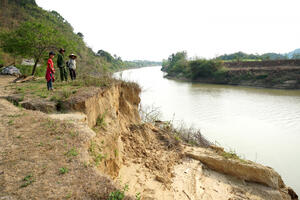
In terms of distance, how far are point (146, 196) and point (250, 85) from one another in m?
30.9

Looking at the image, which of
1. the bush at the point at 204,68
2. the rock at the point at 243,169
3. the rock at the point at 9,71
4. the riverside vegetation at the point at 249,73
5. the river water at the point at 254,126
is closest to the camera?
the rock at the point at 243,169

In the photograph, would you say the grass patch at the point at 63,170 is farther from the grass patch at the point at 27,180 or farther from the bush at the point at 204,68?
the bush at the point at 204,68

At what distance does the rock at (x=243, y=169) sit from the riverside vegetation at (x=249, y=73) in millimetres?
26210

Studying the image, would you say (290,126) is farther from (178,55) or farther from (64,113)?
(178,55)

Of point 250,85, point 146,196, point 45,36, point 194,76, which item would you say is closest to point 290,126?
point 146,196

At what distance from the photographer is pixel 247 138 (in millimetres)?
9977

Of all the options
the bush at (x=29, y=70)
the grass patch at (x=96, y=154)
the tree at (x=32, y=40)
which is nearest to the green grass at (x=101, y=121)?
the grass patch at (x=96, y=154)

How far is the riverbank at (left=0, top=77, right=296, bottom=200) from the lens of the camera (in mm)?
2359

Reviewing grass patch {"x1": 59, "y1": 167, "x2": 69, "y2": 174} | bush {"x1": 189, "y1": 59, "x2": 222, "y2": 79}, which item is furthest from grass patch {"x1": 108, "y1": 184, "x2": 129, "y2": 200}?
bush {"x1": 189, "y1": 59, "x2": 222, "y2": 79}

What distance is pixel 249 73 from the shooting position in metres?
31.3

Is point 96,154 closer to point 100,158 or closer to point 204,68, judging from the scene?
point 100,158

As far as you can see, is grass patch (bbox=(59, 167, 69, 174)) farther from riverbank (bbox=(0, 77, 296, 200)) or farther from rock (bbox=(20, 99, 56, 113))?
rock (bbox=(20, 99, 56, 113))

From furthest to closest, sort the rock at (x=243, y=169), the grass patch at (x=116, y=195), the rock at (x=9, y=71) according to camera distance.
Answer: the rock at (x=9, y=71) < the rock at (x=243, y=169) < the grass patch at (x=116, y=195)

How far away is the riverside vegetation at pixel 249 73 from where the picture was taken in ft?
89.0
